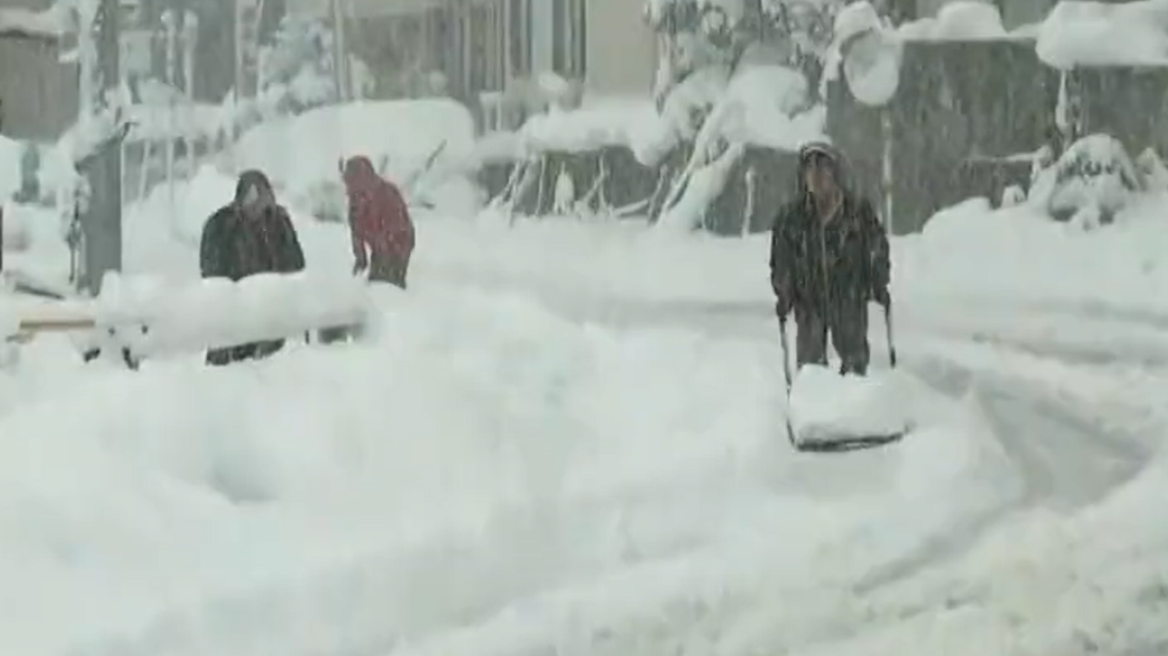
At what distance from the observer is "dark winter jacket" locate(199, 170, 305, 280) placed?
6.84 ft

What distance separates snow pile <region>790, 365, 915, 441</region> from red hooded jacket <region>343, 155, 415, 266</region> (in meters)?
0.51

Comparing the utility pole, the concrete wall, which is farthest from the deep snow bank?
the utility pole

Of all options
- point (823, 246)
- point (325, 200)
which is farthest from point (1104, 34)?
point (325, 200)

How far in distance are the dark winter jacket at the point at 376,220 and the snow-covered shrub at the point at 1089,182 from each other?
75 centimetres

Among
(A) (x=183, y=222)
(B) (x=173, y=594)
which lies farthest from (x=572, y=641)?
(A) (x=183, y=222)

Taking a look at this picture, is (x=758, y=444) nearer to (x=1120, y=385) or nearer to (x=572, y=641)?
(x=572, y=641)

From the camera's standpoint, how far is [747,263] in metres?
2.20

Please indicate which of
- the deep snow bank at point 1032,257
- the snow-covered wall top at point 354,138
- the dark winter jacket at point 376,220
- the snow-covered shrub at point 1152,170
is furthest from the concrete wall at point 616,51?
the snow-covered shrub at point 1152,170

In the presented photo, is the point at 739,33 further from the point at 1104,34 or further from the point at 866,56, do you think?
the point at 1104,34

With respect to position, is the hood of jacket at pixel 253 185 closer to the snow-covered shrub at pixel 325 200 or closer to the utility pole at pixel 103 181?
the snow-covered shrub at pixel 325 200

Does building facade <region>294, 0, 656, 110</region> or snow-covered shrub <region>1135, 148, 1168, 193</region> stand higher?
building facade <region>294, 0, 656, 110</region>

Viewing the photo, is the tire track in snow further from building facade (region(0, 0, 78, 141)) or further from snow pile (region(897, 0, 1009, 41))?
building facade (region(0, 0, 78, 141))

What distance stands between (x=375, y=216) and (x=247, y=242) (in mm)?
153

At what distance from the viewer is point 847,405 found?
6.99 feet
